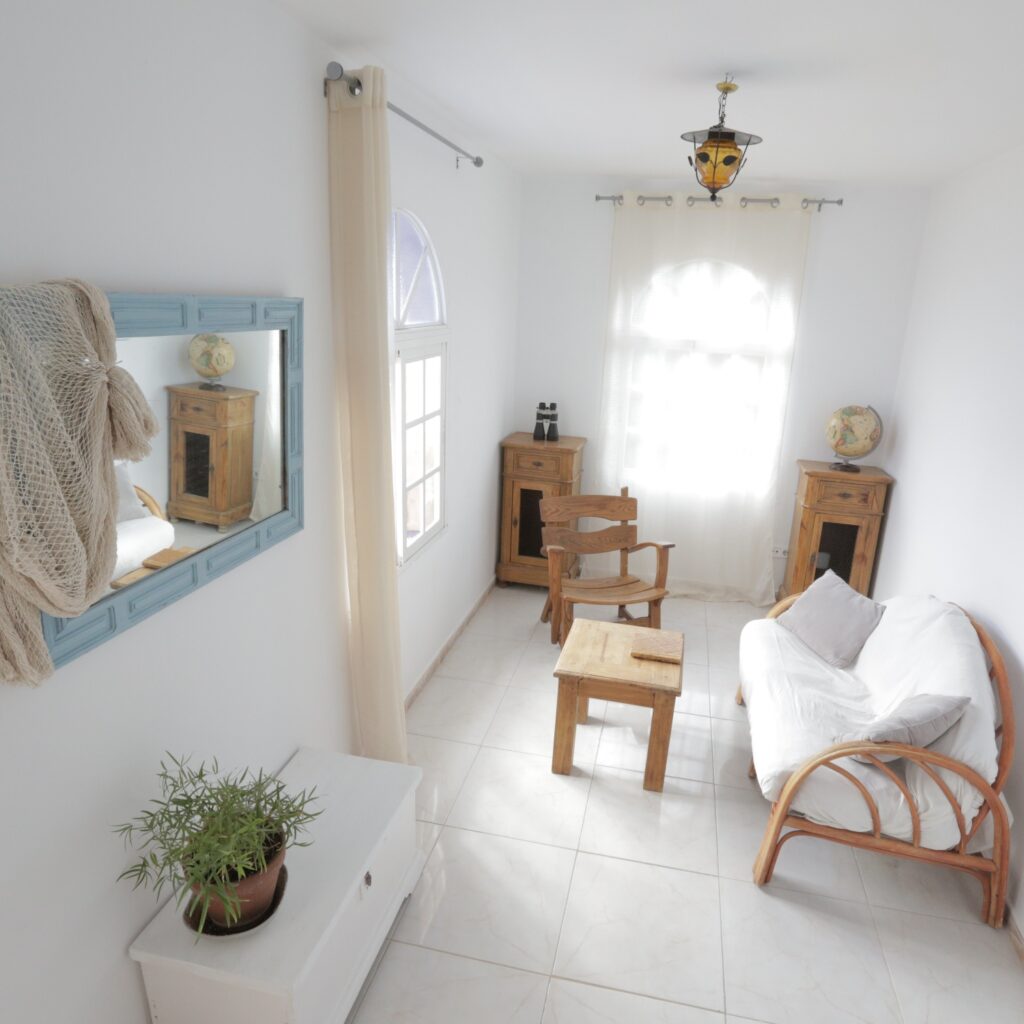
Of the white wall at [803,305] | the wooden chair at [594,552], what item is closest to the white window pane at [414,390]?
the wooden chair at [594,552]

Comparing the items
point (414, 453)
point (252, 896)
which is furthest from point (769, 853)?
point (414, 453)

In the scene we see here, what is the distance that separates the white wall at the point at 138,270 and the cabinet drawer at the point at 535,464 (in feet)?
8.31

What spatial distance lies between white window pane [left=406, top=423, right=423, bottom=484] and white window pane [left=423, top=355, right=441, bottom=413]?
13 cm

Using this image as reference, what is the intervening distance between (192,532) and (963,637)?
2567 mm

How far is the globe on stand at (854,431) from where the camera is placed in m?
4.55

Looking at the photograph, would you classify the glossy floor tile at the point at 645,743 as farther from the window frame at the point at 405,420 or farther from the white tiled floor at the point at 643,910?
the window frame at the point at 405,420

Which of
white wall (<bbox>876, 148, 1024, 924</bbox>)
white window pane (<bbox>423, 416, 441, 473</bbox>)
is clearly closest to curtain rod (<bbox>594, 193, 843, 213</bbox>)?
white wall (<bbox>876, 148, 1024, 924</bbox>)

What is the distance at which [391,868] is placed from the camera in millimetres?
2350

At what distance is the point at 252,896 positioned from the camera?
5.99 ft

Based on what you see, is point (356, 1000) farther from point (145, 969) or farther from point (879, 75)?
point (879, 75)

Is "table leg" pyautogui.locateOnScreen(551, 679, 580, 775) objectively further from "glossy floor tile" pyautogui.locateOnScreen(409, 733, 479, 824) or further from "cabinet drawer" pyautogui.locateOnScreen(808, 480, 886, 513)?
"cabinet drawer" pyautogui.locateOnScreen(808, 480, 886, 513)

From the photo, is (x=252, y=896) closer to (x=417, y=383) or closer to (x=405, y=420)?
(x=405, y=420)

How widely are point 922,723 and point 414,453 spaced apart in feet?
7.38

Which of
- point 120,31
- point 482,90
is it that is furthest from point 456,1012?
point 482,90
